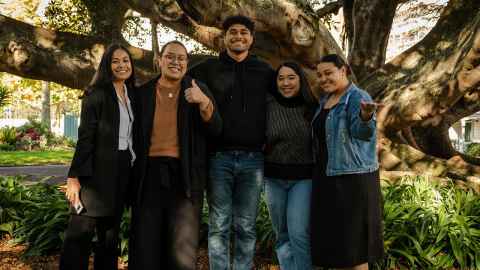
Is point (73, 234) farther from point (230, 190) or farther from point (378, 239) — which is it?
point (378, 239)

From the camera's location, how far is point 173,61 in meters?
3.46

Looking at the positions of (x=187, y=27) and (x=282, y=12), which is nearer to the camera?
(x=282, y=12)

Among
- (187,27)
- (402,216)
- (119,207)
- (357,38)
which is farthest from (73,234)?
(357,38)

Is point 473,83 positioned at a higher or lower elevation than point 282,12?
lower

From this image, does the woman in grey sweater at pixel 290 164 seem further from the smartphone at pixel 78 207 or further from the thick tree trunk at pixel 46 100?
the thick tree trunk at pixel 46 100

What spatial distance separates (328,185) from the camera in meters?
3.34

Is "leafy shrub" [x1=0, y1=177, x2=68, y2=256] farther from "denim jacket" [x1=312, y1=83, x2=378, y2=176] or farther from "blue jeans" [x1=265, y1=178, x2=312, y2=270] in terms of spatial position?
"denim jacket" [x1=312, y1=83, x2=378, y2=176]

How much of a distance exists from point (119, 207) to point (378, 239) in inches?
76.5

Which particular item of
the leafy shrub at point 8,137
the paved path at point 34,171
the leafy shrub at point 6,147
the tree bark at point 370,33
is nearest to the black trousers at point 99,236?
the tree bark at point 370,33

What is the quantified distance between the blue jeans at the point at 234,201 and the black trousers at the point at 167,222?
0.61ft

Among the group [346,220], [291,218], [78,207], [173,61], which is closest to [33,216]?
[78,207]

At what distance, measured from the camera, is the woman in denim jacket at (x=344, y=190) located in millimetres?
3295

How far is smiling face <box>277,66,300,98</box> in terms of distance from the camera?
11.8ft

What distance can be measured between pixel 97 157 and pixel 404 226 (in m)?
3.30
